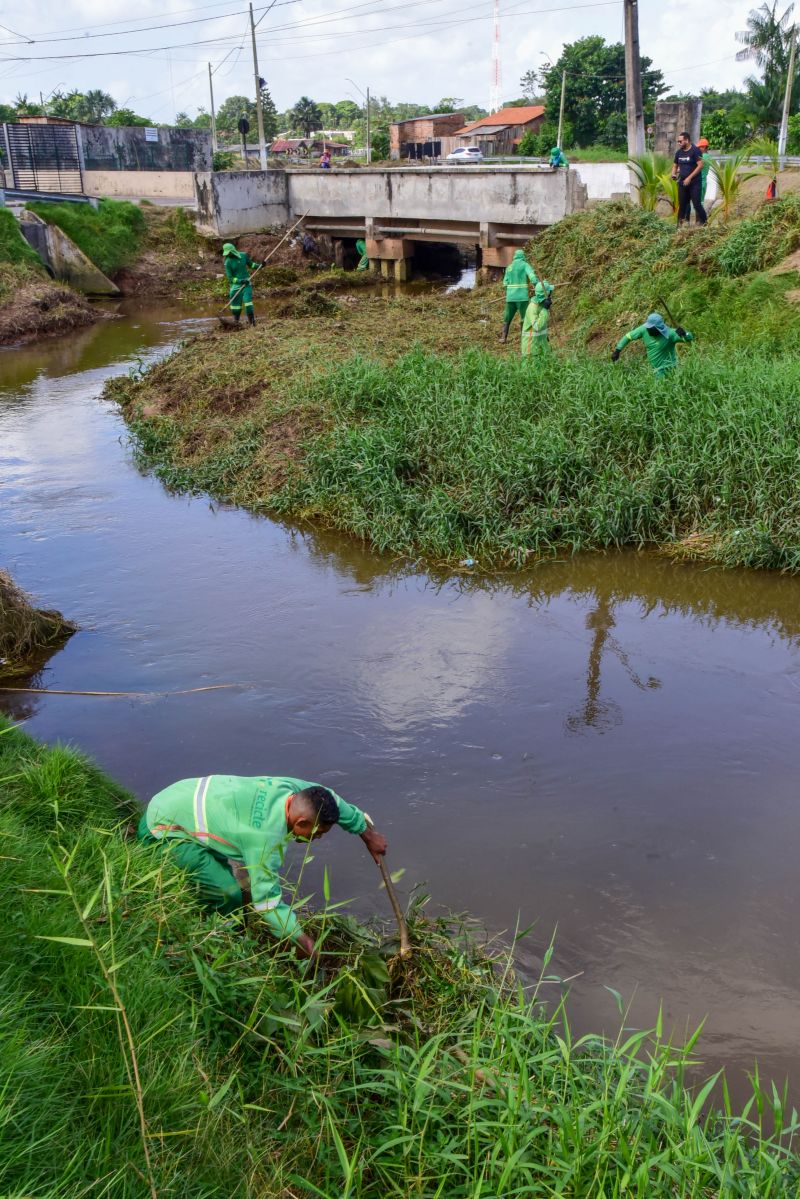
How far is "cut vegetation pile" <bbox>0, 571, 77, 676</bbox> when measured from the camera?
6902mm

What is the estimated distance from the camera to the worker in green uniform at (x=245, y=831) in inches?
136

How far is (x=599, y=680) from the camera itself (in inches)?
254

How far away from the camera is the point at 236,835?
364cm

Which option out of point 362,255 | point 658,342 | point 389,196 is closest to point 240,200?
point 362,255

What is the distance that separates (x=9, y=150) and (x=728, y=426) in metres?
26.3

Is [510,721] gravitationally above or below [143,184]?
below

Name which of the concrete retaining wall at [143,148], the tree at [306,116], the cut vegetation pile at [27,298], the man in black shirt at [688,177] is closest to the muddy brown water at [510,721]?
the man in black shirt at [688,177]

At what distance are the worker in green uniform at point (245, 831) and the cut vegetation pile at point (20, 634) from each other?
11.2 ft

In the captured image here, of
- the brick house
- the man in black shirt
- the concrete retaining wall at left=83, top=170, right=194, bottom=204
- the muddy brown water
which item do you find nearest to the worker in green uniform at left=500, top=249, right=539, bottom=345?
the man in black shirt

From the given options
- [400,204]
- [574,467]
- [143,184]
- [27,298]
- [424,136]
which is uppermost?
[424,136]

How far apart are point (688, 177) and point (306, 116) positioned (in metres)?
66.6

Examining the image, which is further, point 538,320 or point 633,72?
point 633,72

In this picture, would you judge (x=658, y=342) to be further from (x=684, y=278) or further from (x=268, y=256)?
(x=268, y=256)

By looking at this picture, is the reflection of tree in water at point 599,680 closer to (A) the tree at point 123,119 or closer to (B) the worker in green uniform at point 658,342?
(B) the worker in green uniform at point 658,342
